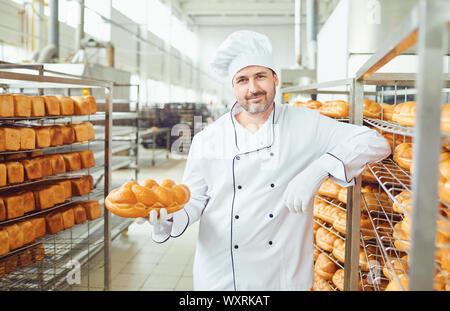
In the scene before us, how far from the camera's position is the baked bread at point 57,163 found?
266 centimetres

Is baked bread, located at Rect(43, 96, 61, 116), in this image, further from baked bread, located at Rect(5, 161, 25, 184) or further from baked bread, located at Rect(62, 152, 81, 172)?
baked bread, located at Rect(5, 161, 25, 184)

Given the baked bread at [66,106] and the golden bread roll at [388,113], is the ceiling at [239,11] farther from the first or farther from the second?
the golden bread roll at [388,113]

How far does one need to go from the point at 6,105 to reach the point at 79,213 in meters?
1.05

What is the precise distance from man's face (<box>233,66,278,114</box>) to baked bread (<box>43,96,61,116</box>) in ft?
5.27

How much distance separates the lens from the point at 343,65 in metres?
3.50

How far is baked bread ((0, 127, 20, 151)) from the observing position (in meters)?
2.18

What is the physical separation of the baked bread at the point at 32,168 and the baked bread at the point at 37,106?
30cm

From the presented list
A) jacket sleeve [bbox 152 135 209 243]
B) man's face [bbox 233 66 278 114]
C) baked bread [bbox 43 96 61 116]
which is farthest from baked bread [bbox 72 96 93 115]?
man's face [bbox 233 66 278 114]

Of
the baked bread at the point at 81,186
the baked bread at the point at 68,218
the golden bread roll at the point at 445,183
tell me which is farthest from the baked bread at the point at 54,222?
the golden bread roll at the point at 445,183

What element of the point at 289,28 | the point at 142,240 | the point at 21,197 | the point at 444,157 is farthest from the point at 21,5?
the point at 289,28

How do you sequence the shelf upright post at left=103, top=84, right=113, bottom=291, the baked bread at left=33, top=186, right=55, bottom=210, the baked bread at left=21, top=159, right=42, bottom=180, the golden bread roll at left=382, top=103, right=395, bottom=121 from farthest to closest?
the shelf upright post at left=103, top=84, right=113, bottom=291, the baked bread at left=33, top=186, right=55, bottom=210, the baked bread at left=21, top=159, right=42, bottom=180, the golden bread roll at left=382, top=103, right=395, bottom=121

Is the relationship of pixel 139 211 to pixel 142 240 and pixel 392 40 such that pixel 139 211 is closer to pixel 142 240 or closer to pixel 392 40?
pixel 392 40

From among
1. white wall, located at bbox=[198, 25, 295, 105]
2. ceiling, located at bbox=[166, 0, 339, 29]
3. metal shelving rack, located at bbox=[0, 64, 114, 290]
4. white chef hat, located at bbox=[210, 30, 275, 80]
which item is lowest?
metal shelving rack, located at bbox=[0, 64, 114, 290]

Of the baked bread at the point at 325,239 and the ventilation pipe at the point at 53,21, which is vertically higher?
the ventilation pipe at the point at 53,21
